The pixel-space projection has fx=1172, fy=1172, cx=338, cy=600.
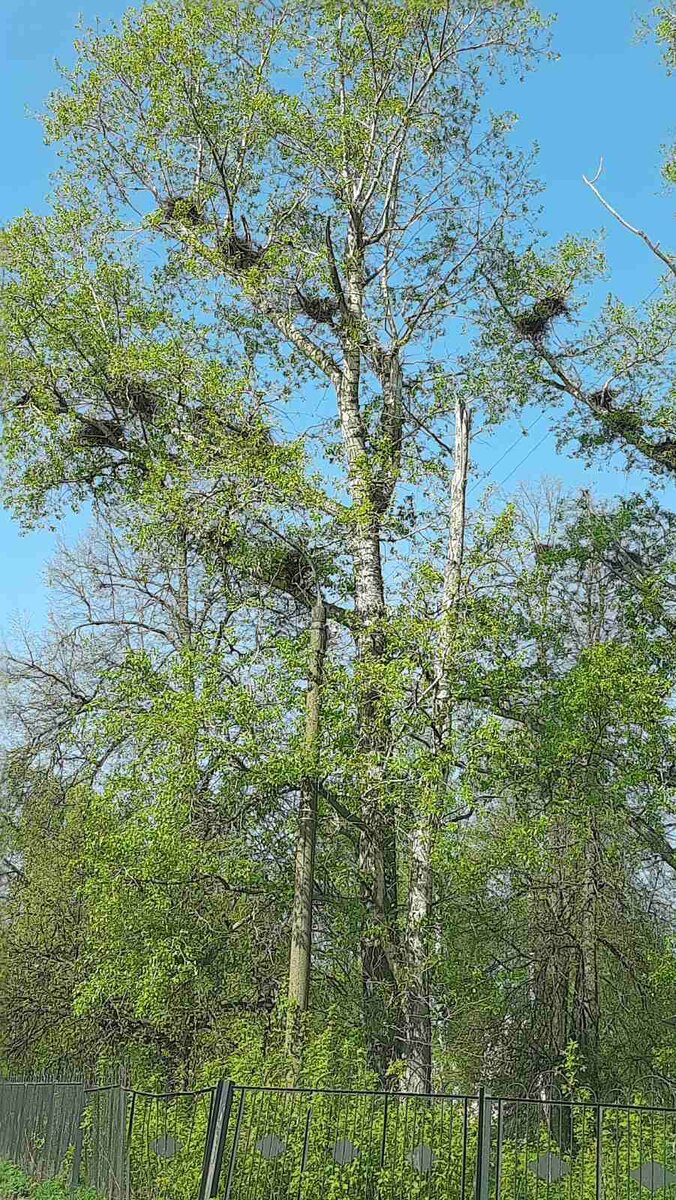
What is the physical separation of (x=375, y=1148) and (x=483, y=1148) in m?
1.45

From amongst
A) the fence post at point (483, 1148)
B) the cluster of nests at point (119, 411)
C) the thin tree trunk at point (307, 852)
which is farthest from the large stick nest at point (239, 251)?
the fence post at point (483, 1148)

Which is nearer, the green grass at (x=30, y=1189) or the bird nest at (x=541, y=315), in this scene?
the green grass at (x=30, y=1189)

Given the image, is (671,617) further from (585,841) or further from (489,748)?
(489,748)

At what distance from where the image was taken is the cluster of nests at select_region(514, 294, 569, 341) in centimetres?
2019

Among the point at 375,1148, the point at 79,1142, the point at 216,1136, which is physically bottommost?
the point at 79,1142

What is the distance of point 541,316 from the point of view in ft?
66.9

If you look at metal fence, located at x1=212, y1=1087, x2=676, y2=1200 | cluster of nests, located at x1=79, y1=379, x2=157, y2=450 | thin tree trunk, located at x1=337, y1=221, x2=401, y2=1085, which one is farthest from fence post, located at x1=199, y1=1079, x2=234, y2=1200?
cluster of nests, located at x1=79, y1=379, x2=157, y2=450

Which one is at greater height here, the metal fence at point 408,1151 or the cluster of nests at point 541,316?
the cluster of nests at point 541,316

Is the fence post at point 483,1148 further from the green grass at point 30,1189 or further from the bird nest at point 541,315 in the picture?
the bird nest at point 541,315

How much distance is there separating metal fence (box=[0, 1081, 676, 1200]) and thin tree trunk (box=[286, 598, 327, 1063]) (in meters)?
2.62

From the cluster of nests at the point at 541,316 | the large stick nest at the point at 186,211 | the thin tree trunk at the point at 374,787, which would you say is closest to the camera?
the thin tree trunk at the point at 374,787

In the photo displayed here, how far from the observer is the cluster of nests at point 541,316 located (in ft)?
66.2

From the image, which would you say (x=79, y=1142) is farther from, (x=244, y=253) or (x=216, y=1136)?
(x=244, y=253)

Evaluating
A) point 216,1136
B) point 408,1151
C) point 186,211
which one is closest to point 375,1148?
point 408,1151
